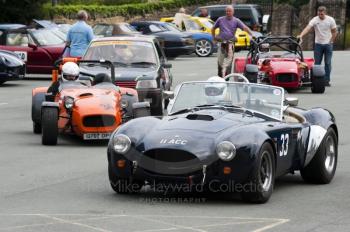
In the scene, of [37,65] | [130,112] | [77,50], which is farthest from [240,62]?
[130,112]

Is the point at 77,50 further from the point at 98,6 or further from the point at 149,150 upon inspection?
the point at 98,6

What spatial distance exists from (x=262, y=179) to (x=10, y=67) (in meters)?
16.3

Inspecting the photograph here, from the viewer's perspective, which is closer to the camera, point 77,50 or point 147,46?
point 147,46

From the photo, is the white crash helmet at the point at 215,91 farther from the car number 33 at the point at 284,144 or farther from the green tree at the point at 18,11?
the green tree at the point at 18,11

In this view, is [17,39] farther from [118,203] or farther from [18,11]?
[118,203]

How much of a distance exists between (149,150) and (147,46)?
1007 cm

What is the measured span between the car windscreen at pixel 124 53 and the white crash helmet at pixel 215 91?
8.17m

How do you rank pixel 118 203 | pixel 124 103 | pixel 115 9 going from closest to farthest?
pixel 118 203 < pixel 124 103 < pixel 115 9

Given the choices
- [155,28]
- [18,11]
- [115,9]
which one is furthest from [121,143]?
[115,9]

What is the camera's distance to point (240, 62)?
24109 mm

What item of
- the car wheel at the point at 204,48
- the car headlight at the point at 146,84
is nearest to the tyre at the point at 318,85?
the car headlight at the point at 146,84

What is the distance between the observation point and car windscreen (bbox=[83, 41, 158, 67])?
19328mm

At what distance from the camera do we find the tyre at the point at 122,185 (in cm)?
1003

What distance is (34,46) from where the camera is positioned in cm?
2780
